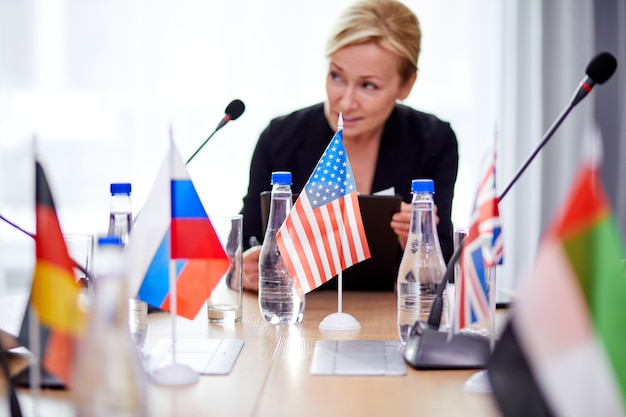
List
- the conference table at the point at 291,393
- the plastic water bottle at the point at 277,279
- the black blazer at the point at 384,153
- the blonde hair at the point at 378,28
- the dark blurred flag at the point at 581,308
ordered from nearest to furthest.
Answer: the dark blurred flag at the point at 581,308 → the conference table at the point at 291,393 → the plastic water bottle at the point at 277,279 → the blonde hair at the point at 378,28 → the black blazer at the point at 384,153

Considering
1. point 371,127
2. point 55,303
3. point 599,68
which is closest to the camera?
point 55,303

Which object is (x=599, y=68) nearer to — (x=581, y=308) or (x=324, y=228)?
(x=324, y=228)

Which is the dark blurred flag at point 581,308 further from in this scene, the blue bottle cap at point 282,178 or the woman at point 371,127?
the woman at point 371,127

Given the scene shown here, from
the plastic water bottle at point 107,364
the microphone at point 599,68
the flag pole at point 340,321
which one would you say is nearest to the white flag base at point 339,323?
the flag pole at point 340,321

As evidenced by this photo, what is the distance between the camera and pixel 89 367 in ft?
2.19

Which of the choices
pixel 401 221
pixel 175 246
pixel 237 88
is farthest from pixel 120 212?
pixel 237 88

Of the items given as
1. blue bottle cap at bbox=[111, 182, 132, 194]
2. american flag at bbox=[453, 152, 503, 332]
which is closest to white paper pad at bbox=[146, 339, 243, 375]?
blue bottle cap at bbox=[111, 182, 132, 194]

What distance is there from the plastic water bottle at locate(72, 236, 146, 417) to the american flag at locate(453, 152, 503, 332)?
0.48 m

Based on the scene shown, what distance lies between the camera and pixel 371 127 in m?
2.33

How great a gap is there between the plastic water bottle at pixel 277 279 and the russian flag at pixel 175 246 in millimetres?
404

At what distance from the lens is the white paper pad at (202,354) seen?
114cm

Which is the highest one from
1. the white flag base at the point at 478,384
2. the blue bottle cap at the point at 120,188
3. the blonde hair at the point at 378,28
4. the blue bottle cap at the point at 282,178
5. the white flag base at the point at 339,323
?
the blonde hair at the point at 378,28

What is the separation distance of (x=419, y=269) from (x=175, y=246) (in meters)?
0.47

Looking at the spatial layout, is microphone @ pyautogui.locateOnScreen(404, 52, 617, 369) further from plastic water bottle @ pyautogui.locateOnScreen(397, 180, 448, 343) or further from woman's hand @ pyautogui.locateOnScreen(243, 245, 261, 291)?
woman's hand @ pyautogui.locateOnScreen(243, 245, 261, 291)
